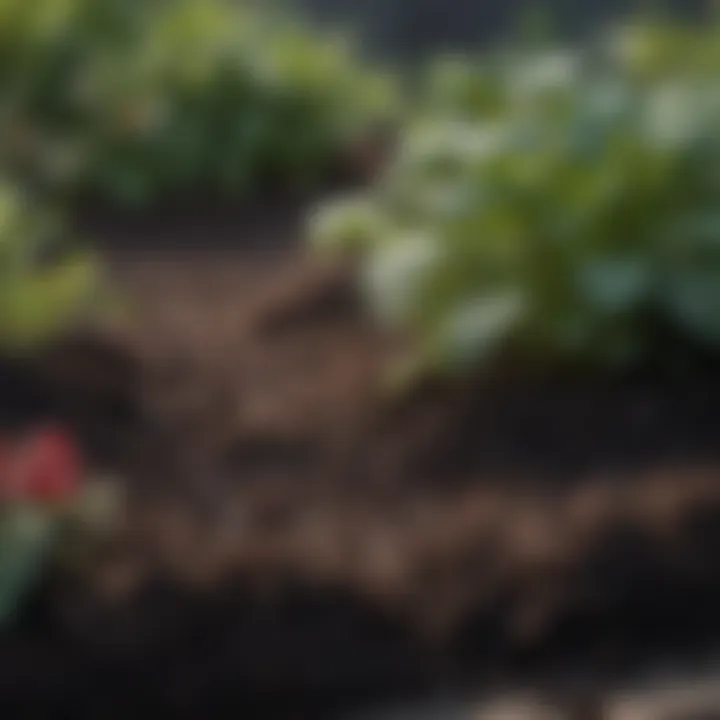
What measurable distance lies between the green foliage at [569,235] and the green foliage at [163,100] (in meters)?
2.11

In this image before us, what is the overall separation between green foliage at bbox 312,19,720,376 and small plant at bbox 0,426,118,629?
93cm

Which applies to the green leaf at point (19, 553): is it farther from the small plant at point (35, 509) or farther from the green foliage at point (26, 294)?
the green foliage at point (26, 294)

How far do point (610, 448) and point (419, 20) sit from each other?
18.7ft

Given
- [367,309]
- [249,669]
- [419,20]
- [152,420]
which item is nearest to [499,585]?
[249,669]

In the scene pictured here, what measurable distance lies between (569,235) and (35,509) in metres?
1.28

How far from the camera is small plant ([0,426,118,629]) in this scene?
295 cm

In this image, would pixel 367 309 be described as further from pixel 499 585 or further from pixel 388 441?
pixel 499 585

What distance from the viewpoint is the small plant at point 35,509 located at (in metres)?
2.95

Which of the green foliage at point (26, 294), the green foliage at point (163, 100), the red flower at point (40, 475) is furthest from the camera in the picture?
the green foliage at point (163, 100)

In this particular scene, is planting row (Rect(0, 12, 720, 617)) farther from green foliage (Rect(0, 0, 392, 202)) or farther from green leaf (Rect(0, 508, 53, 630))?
green foliage (Rect(0, 0, 392, 202))

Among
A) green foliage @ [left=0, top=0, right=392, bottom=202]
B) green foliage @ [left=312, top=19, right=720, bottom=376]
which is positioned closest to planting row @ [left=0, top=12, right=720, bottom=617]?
green foliage @ [left=312, top=19, right=720, bottom=376]

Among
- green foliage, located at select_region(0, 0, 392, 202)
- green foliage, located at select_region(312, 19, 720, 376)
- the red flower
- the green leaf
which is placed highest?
green foliage, located at select_region(0, 0, 392, 202)

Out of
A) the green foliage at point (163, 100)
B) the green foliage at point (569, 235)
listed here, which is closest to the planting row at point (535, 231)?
the green foliage at point (569, 235)

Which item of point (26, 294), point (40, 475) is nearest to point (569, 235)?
point (26, 294)
